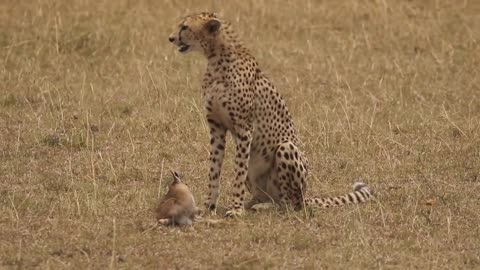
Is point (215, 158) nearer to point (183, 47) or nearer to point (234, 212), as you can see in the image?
point (234, 212)

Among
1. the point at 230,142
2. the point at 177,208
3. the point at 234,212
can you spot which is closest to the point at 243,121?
the point at 234,212

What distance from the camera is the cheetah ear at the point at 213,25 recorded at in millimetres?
6500

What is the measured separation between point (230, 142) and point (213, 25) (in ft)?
5.59

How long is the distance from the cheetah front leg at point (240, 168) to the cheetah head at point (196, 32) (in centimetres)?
60

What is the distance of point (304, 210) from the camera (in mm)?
6387

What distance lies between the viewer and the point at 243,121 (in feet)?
21.1

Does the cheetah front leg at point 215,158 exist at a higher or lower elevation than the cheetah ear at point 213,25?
lower

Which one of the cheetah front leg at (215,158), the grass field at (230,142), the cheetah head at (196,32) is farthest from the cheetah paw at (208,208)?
the cheetah head at (196,32)

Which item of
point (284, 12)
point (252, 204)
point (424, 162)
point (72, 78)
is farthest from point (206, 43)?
point (284, 12)

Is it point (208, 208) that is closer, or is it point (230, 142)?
point (208, 208)

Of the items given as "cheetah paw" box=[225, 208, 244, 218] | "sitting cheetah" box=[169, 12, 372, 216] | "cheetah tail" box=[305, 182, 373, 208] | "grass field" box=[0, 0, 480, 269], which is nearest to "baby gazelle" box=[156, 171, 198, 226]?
"grass field" box=[0, 0, 480, 269]

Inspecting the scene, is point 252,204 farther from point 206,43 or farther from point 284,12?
point 284,12

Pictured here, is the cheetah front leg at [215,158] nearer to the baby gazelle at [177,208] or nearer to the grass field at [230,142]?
the grass field at [230,142]

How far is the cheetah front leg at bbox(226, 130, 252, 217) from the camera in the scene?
6406mm
